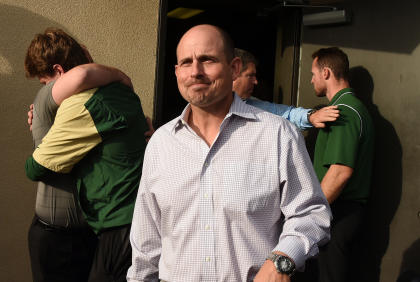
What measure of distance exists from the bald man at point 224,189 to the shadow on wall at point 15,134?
7.69ft

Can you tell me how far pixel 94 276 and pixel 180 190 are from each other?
994mm

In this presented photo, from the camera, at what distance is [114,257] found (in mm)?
2578

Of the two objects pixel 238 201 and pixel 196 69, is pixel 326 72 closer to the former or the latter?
pixel 196 69

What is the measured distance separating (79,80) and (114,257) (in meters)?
0.93

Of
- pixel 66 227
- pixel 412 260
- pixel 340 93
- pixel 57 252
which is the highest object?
pixel 340 93

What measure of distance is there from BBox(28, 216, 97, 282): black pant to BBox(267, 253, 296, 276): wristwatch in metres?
1.36

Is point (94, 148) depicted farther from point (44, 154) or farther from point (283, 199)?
point (283, 199)

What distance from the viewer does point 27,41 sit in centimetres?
404

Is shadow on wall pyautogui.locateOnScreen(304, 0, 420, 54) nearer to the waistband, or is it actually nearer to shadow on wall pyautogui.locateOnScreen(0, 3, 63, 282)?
shadow on wall pyautogui.locateOnScreen(0, 3, 63, 282)

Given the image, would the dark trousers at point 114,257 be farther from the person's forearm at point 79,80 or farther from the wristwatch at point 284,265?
the wristwatch at point 284,265

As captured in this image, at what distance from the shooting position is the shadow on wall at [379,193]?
4008 mm

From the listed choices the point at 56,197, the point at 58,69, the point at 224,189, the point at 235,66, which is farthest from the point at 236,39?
the point at 224,189

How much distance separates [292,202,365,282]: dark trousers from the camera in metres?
3.76

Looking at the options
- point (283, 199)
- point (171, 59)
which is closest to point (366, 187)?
point (283, 199)
